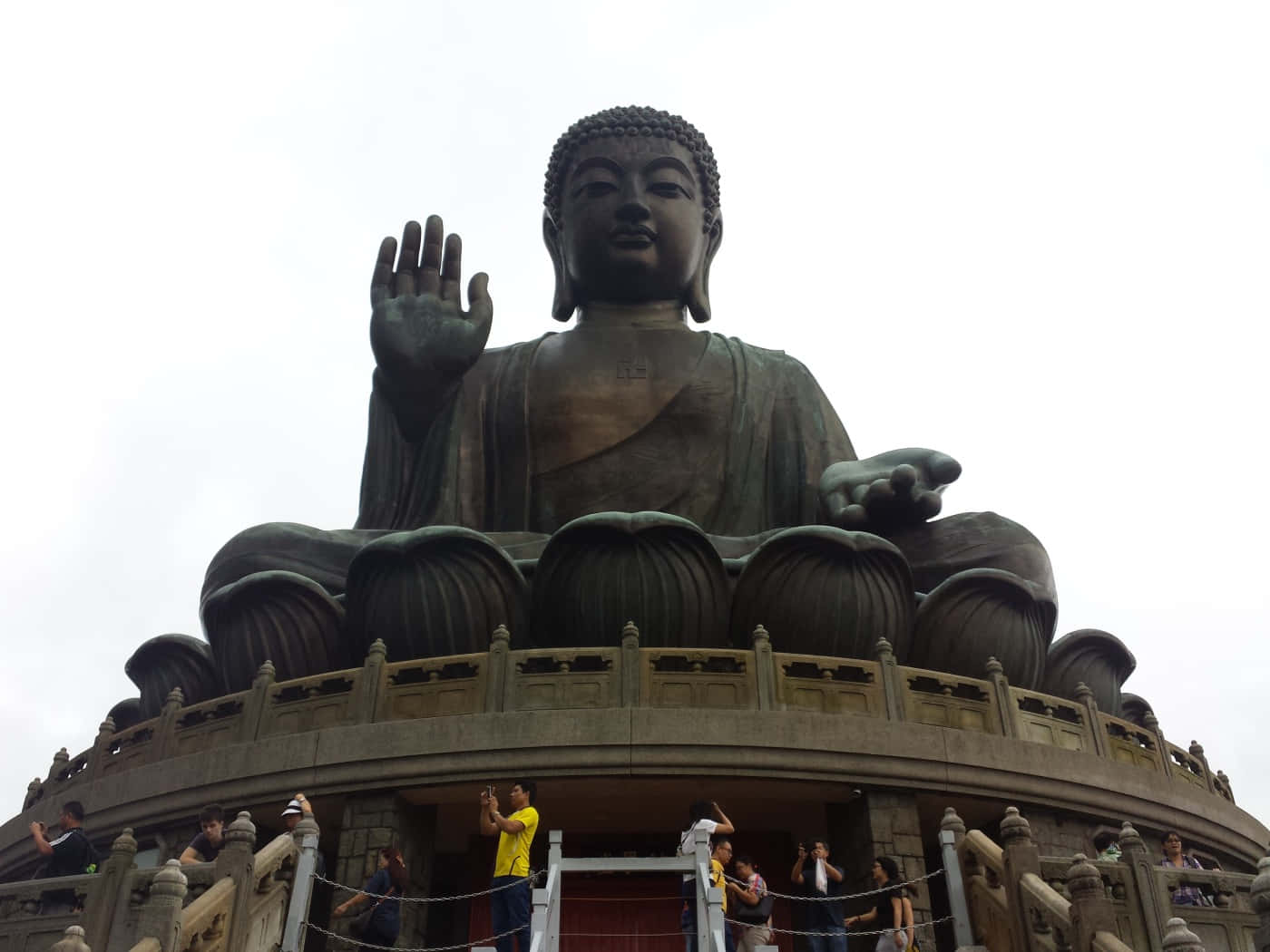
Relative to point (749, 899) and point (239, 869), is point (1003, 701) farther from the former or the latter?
point (239, 869)

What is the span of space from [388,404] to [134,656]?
10.5 feet

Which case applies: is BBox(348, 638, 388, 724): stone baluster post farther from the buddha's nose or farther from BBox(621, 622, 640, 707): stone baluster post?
the buddha's nose

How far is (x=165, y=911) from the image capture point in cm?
482

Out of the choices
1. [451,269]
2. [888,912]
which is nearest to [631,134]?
[451,269]

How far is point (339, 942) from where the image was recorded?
275 inches

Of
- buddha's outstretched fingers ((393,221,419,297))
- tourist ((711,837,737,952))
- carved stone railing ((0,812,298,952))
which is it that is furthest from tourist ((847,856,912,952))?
buddha's outstretched fingers ((393,221,419,297))

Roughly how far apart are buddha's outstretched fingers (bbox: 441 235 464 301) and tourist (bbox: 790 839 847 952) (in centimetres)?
720

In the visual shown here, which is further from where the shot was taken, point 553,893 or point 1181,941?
point 553,893

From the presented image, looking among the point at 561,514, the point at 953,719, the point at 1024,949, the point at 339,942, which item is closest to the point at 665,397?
the point at 561,514

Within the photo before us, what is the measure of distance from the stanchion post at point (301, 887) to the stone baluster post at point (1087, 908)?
3126 mm

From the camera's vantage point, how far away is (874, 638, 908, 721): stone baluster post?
836cm

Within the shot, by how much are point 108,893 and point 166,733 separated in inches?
144

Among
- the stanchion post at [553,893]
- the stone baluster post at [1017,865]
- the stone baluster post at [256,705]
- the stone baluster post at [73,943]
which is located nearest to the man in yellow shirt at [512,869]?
the stanchion post at [553,893]

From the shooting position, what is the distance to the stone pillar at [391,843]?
24.9 feet
